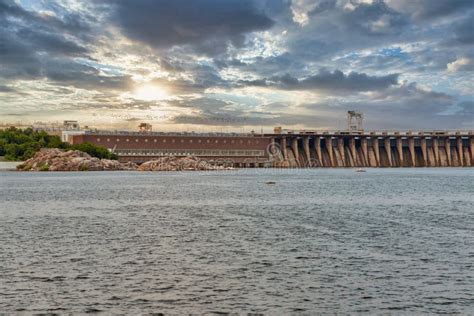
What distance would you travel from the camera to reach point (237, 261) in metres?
24.2

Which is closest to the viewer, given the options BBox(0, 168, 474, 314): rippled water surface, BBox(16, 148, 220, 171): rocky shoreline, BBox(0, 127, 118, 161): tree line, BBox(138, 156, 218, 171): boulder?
BBox(0, 168, 474, 314): rippled water surface

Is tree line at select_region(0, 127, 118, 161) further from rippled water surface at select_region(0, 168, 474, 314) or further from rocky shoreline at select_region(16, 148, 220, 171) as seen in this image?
rippled water surface at select_region(0, 168, 474, 314)

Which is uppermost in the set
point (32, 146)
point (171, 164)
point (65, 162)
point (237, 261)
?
point (32, 146)

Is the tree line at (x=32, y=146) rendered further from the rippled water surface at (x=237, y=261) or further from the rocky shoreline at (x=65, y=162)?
the rippled water surface at (x=237, y=261)

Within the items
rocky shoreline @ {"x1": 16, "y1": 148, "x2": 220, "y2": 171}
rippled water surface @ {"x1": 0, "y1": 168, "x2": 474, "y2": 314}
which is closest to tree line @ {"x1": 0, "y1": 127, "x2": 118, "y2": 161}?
rocky shoreline @ {"x1": 16, "y1": 148, "x2": 220, "y2": 171}

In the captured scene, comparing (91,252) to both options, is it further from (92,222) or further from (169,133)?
(169,133)

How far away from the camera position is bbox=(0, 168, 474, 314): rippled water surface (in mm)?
17641

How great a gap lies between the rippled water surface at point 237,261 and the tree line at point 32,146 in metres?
117

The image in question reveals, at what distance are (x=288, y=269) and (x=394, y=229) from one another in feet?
47.6

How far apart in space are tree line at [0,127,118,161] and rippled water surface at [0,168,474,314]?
117 m

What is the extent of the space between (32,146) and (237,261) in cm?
15039

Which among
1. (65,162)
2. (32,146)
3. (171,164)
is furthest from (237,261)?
(32,146)

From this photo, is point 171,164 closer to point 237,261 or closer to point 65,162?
point 65,162

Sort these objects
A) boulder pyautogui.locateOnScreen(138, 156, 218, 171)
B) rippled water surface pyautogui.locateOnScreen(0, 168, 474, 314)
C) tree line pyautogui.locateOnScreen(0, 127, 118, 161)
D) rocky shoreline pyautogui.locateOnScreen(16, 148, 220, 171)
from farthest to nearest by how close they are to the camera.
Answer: boulder pyautogui.locateOnScreen(138, 156, 218, 171)
tree line pyautogui.locateOnScreen(0, 127, 118, 161)
rocky shoreline pyautogui.locateOnScreen(16, 148, 220, 171)
rippled water surface pyautogui.locateOnScreen(0, 168, 474, 314)
